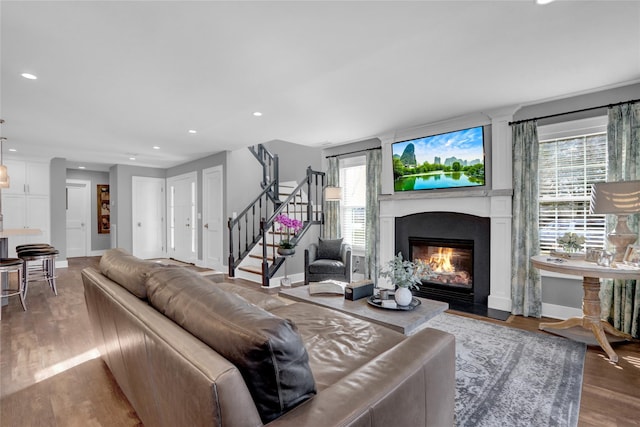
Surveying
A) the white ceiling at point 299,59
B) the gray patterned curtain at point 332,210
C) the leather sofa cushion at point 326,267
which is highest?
the white ceiling at point 299,59

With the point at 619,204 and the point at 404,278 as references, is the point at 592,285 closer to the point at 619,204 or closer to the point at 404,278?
→ the point at 619,204

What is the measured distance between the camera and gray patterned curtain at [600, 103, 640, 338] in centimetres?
297

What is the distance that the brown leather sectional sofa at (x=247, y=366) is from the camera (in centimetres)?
86

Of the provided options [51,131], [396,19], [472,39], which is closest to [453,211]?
[472,39]

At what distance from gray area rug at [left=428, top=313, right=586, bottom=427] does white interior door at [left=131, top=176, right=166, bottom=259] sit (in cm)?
746

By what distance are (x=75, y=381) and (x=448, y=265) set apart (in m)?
4.09

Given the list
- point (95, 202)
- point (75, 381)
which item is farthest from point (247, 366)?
point (95, 202)

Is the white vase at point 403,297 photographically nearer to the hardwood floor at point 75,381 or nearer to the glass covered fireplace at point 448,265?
the hardwood floor at point 75,381

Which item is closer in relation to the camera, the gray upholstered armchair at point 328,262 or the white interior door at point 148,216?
the gray upholstered armchair at point 328,262

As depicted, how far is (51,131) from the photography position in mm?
4719

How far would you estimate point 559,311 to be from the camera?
136 inches

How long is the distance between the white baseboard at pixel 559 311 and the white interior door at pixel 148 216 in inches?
322

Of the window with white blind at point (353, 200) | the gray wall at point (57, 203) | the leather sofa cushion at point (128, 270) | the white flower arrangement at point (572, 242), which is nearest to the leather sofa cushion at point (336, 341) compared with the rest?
the leather sofa cushion at point (128, 270)

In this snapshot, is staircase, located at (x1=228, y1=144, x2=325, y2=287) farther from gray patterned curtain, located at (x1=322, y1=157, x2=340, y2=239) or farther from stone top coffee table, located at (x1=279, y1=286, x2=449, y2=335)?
stone top coffee table, located at (x1=279, y1=286, x2=449, y2=335)
